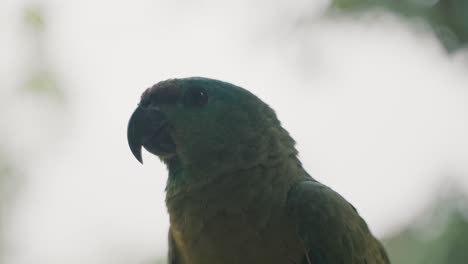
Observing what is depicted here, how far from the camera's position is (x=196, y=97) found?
2.04 metres

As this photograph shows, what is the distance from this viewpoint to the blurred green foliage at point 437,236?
10.9ft

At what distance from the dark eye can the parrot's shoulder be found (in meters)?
0.41

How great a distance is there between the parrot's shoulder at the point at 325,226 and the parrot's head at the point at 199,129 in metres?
0.17

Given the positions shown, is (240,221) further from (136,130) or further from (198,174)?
(136,130)

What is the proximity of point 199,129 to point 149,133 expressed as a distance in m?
0.16

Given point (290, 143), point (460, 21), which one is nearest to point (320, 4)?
point (460, 21)

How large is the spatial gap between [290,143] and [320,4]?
6.38 ft

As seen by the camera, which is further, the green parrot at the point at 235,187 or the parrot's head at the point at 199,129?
the parrot's head at the point at 199,129

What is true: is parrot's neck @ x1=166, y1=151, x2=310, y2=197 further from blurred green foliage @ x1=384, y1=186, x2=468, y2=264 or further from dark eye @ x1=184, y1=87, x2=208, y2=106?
blurred green foliage @ x1=384, y1=186, x2=468, y2=264

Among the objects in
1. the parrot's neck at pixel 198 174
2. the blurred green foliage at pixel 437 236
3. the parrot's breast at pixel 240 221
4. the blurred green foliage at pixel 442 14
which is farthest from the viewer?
the blurred green foliage at pixel 442 14

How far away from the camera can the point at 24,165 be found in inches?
153

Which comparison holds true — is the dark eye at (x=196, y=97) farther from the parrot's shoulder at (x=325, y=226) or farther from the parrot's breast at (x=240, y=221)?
the parrot's shoulder at (x=325, y=226)

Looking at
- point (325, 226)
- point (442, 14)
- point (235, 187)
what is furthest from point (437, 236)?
point (235, 187)

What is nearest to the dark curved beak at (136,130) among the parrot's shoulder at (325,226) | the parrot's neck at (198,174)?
the parrot's neck at (198,174)
